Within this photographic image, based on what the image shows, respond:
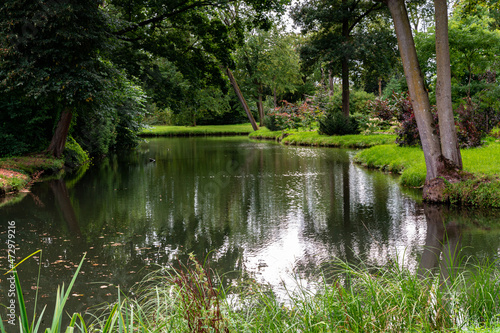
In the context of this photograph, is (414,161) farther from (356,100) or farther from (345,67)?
(356,100)

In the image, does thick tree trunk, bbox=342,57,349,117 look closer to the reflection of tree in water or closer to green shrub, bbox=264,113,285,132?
green shrub, bbox=264,113,285,132

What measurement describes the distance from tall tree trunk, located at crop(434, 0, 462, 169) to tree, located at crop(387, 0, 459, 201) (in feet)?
0.21

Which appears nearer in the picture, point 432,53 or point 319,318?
point 319,318

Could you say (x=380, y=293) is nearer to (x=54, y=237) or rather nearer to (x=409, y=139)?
(x=54, y=237)

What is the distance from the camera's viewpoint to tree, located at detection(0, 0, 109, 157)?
1032cm

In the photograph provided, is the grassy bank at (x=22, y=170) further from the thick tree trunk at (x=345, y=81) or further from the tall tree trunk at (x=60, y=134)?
the thick tree trunk at (x=345, y=81)

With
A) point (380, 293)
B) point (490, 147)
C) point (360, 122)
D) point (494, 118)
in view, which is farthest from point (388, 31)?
point (380, 293)

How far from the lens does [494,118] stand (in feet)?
46.2

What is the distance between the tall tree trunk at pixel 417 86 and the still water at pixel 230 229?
1.02m

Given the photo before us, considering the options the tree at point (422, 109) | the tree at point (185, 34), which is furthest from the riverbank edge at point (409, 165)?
the tree at point (185, 34)

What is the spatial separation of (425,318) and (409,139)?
41.2ft

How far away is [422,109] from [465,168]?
1.64m

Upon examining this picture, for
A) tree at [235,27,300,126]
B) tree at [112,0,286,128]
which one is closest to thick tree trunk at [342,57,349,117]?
tree at [112,0,286,128]

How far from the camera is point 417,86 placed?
311 inches
